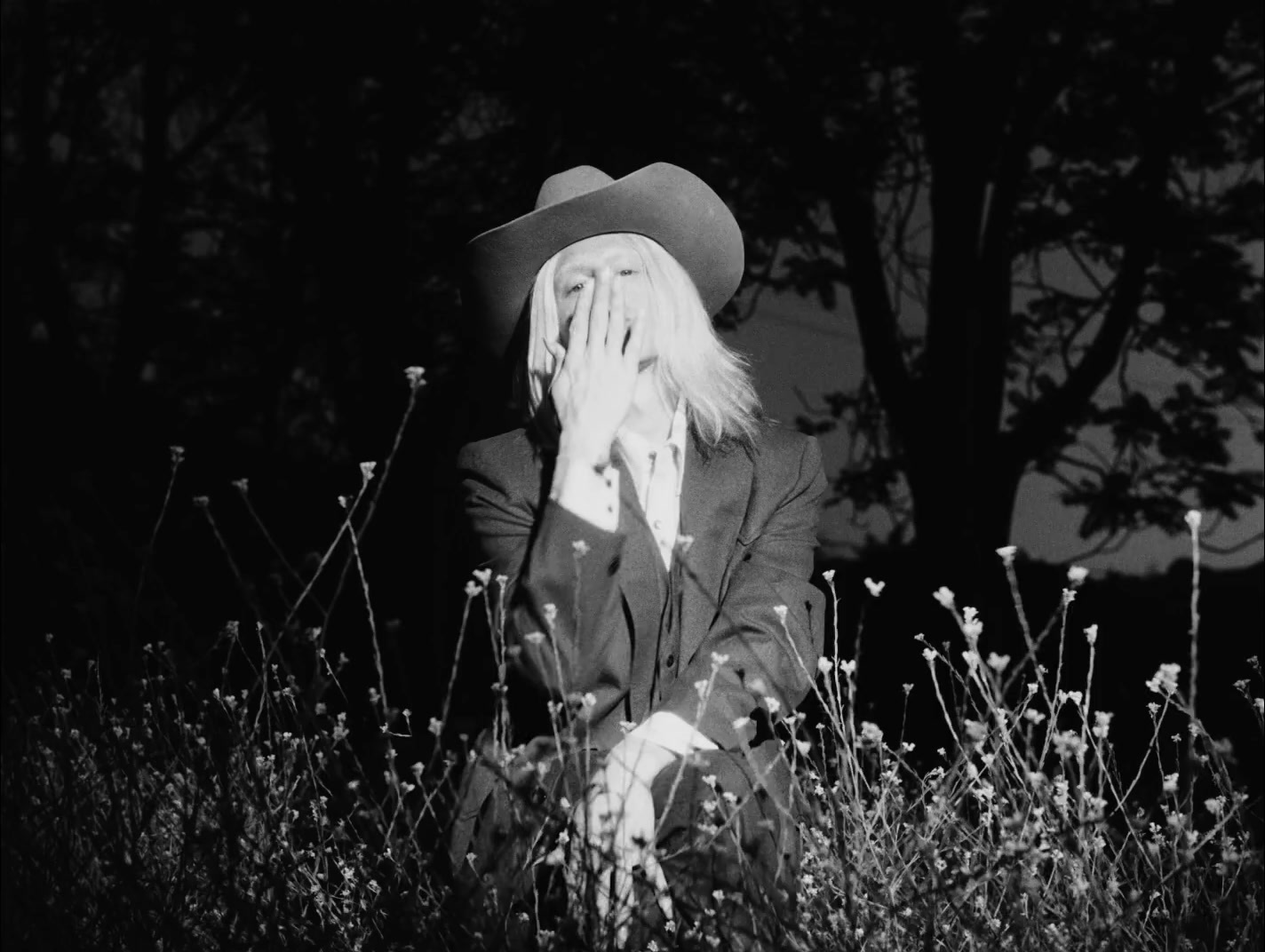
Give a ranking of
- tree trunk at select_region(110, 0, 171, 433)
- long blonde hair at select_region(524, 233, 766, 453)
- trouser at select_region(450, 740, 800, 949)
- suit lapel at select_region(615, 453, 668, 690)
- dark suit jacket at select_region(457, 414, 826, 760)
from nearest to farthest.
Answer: trouser at select_region(450, 740, 800, 949), dark suit jacket at select_region(457, 414, 826, 760), suit lapel at select_region(615, 453, 668, 690), long blonde hair at select_region(524, 233, 766, 453), tree trunk at select_region(110, 0, 171, 433)

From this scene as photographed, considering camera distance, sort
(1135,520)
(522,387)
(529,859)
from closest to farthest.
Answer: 1. (529,859)
2. (522,387)
3. (1135,520)

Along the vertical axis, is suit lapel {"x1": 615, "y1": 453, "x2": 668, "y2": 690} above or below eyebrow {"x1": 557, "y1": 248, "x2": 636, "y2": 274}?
below

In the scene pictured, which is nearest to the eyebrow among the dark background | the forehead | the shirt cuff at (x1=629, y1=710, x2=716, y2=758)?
the forehead

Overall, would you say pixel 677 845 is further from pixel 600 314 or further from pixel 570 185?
pixel 570 185

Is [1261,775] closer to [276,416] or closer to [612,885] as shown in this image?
[612,885]

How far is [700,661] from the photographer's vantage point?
7.74ft

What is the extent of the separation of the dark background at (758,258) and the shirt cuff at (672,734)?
139 inches

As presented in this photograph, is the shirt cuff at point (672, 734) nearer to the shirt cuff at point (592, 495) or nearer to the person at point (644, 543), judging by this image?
the person at point (644, 543)

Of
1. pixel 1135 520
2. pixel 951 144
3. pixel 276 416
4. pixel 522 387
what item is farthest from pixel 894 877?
pixel 276 416

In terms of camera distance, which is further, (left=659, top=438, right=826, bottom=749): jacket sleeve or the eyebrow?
the eyebrow

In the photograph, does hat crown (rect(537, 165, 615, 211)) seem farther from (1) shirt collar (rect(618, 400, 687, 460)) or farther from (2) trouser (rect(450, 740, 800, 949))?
(2) trouser (rect(450, 740, 800, 949))

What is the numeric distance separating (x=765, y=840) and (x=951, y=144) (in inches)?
222

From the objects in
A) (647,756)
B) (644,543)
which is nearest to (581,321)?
(644,543)

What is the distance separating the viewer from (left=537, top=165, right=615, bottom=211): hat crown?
276 centimetres
